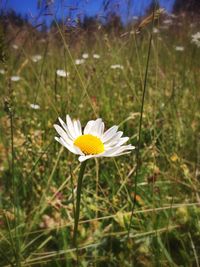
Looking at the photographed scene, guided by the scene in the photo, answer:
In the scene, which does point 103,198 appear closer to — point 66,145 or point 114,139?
point 114,139

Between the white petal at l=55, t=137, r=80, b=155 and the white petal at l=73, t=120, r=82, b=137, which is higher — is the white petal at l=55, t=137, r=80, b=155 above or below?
below

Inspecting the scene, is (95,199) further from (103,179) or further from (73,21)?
(73,21)

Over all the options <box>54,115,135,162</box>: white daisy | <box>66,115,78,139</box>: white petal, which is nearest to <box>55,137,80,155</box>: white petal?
<box>54,115,135,162</box>: white daisy

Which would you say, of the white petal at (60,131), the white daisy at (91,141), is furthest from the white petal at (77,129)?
the white petal at (60,131)

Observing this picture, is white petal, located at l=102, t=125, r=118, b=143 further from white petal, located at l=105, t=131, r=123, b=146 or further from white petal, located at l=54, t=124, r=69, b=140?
white petal, located at l=54, t=124, r=69, b=140

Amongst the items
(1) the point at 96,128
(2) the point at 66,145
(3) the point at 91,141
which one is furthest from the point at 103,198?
(2) the point at 66,145

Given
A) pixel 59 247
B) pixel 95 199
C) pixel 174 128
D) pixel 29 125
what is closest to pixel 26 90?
pixel 29 125

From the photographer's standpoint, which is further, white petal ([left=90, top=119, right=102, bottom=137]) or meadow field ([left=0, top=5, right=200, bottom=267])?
meadow field ([left=0, top=5, right=200, bottom=267])

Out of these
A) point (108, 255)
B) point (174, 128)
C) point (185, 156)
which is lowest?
point (108, 255)
